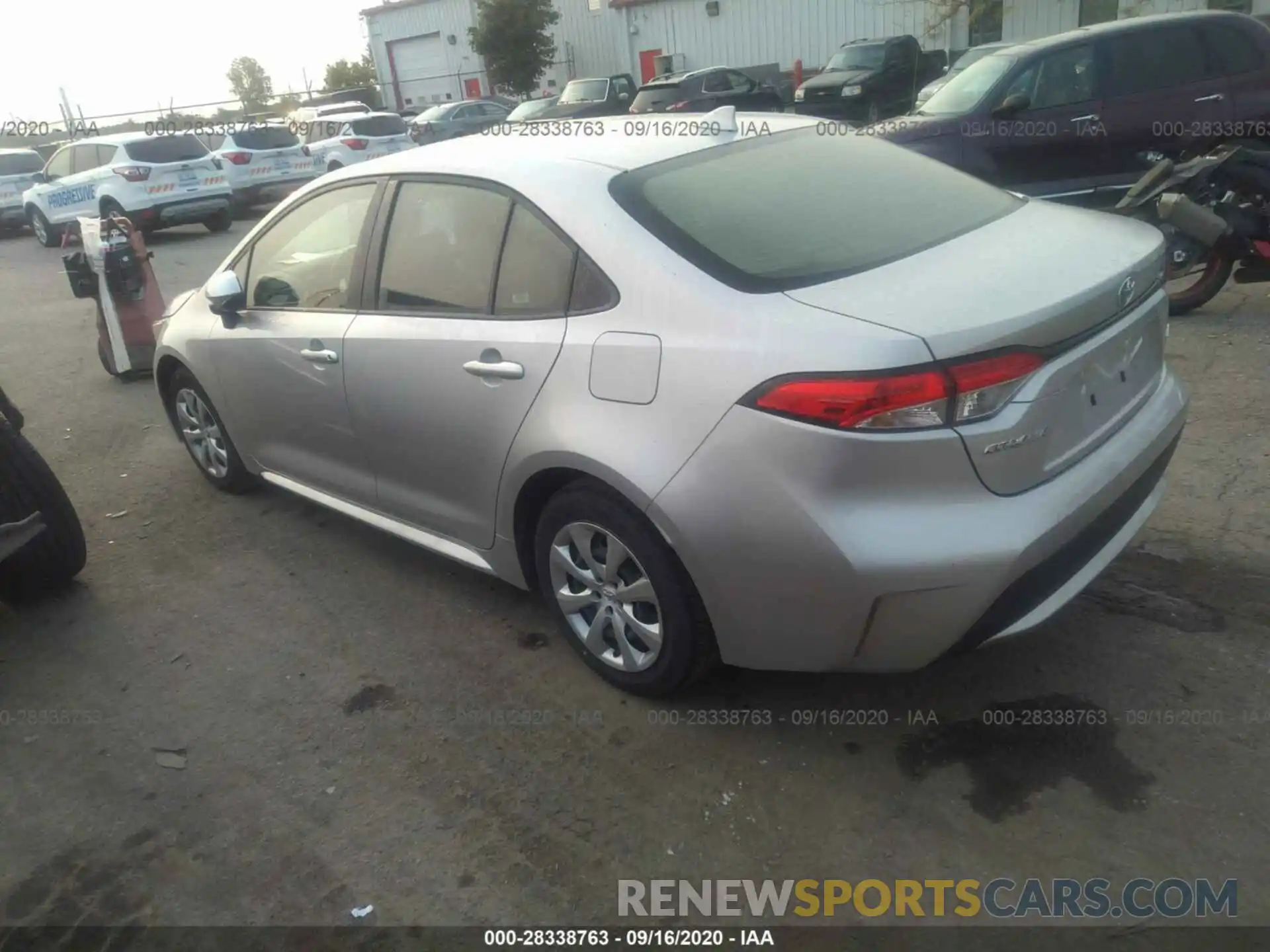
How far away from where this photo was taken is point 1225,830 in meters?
2.43

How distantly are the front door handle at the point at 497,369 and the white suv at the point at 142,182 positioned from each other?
12.8 m

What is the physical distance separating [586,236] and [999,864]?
199cm

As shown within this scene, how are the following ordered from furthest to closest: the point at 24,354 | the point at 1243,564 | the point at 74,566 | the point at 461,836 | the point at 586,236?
the point at 24,354, the point at 74,566, the point at 1243,564, the point at 586,236, the point at 461,836

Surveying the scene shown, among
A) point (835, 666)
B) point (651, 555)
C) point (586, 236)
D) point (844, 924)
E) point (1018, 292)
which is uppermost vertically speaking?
point (586, 236)

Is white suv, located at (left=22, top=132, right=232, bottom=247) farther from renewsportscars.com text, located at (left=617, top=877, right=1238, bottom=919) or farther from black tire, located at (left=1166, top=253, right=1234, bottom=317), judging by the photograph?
renewsportscars.com text, located at (left=617, top=877, right=1238, bottom=919)

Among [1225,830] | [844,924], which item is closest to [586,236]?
[844,924]

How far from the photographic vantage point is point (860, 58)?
1997 cm

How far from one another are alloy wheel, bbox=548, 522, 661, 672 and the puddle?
31.8 inches

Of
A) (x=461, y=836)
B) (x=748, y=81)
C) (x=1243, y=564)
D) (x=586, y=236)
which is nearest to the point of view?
(x=461, y=836)

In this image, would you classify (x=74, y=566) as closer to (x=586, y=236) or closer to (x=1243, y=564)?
(x=586, y=236)

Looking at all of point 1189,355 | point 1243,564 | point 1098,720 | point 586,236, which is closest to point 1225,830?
point 1098,720

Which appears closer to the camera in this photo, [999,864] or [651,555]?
[999,864]

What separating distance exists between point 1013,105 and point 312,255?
664 centimetres

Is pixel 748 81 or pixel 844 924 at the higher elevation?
pixel 748 81
